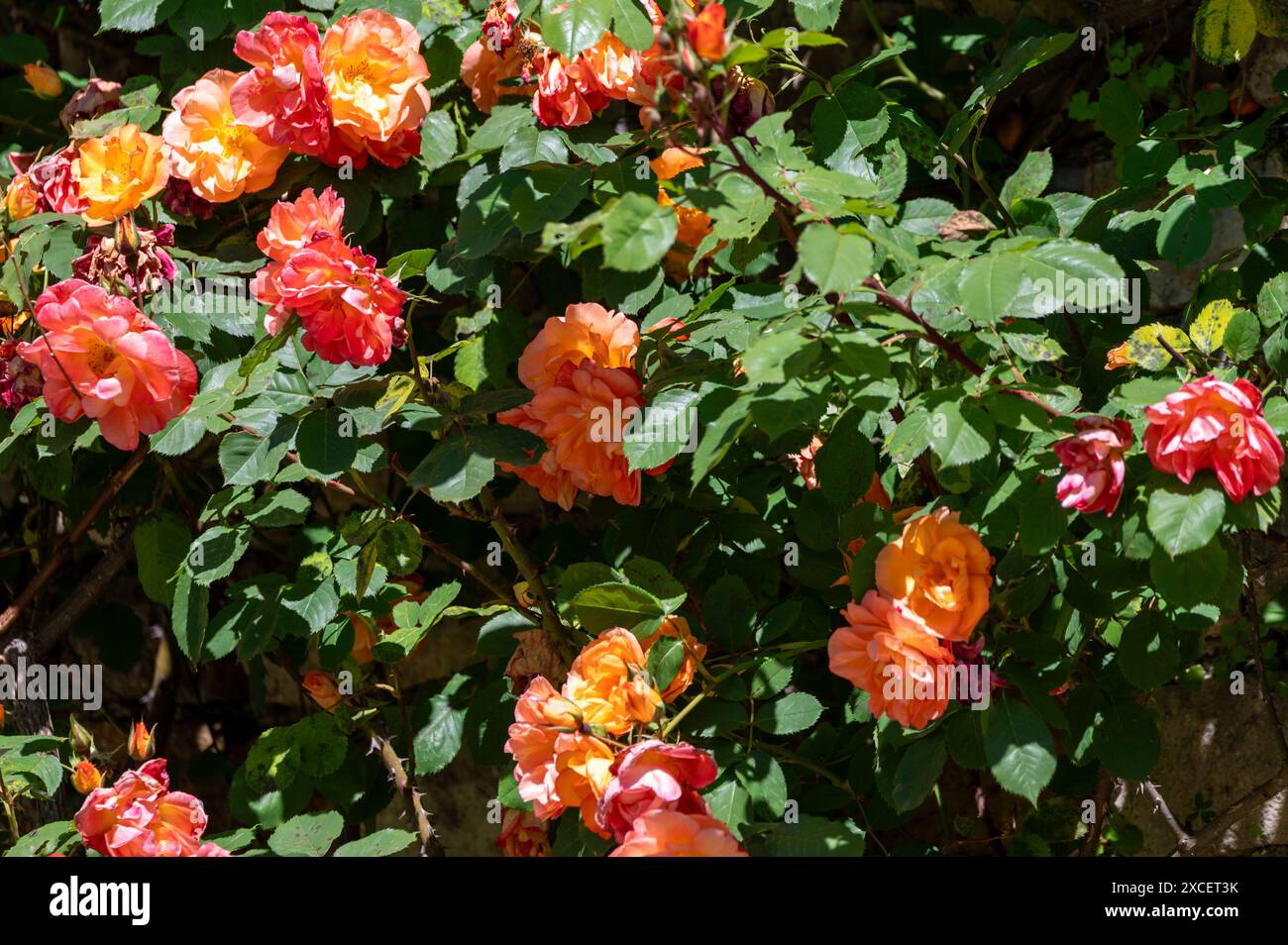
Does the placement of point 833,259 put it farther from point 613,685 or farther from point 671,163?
point 671,163

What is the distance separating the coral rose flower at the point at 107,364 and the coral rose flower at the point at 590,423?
461 millimetres

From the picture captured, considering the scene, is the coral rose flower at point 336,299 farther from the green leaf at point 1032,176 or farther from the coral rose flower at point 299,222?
the green leaf at point 1032,176

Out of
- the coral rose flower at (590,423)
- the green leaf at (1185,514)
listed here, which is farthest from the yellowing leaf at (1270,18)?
the coral rose flower at (590,423)

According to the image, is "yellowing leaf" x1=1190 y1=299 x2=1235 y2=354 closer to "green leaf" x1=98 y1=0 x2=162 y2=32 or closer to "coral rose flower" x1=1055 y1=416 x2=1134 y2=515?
"coral rose flower" x1=1055 y1=416 x2=1134 y2=515

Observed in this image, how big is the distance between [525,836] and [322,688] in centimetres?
38

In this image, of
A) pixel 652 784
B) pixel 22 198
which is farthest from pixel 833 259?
pixel 22 198

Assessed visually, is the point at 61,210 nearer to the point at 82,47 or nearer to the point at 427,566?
the point at 427,566

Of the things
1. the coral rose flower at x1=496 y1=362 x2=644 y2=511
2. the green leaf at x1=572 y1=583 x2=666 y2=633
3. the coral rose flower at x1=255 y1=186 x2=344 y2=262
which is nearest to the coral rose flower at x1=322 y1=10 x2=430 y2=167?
the coral rose flower at x1=255 y1=186 x2=344 y2=262

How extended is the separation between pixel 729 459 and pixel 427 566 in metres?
0.91

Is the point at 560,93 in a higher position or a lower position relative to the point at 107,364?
higher

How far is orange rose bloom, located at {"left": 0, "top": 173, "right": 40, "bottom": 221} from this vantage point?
1964 millimetres

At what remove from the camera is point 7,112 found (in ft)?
8.07

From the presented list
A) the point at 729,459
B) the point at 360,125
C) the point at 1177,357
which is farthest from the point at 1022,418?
the point at 360,125

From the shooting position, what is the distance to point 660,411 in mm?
1534
